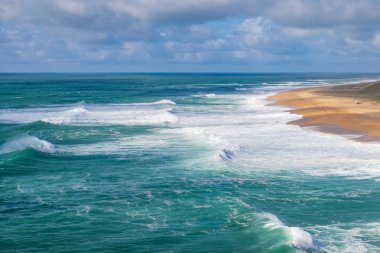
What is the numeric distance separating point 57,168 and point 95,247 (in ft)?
37.4

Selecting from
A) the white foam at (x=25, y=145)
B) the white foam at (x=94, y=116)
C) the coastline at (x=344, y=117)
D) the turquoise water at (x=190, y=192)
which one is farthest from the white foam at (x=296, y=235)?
the white foam at (x=94, y=116)

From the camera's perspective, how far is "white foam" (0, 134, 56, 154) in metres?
31.6

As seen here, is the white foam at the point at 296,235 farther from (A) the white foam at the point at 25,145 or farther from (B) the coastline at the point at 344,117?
(B) the coastline at the point at 344,117

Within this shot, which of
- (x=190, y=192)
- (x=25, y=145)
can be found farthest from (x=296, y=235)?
(x=25, y=145)

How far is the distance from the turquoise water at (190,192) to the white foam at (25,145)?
0.35 feet

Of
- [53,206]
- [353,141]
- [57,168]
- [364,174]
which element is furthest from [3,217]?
[353,141]

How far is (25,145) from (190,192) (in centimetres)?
1589

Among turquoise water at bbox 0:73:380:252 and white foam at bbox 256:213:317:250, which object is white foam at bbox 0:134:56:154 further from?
white foam at bbox 256:213:317:250

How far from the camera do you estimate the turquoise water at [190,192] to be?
53.6ft

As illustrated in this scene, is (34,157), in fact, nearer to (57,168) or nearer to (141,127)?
(57,168)

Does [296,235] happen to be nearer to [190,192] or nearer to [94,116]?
[190,192]

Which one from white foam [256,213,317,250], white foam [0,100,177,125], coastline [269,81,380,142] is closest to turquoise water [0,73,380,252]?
white foam [256,213,317,250]

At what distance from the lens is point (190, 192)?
A: 2170 centimetres

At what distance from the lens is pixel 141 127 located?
140ft
